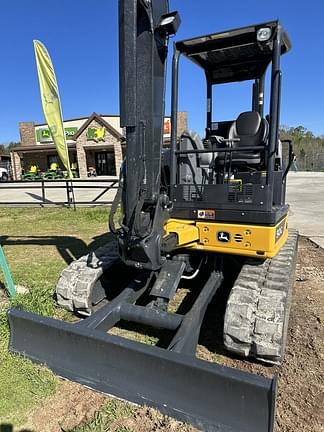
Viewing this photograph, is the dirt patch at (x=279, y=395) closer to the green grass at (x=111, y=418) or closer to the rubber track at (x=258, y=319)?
the green grass at (x=111, y=418)

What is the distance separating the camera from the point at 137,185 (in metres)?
3.13

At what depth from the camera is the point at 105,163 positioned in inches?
1501

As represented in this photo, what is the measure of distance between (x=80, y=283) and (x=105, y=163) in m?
35.2

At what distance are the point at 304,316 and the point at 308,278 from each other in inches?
56.2

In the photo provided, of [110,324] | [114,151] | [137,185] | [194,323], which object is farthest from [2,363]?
[114,151]

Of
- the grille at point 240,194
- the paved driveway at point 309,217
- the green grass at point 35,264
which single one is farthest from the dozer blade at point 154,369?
the paved driveway at point 309,217

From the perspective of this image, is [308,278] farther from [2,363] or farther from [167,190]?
[2,363]

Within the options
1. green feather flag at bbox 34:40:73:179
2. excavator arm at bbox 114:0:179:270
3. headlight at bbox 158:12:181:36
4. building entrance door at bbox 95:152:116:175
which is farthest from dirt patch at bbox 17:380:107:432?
building entrance door at bbox 95:152:116:175

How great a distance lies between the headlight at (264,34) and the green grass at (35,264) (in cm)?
Result: 341

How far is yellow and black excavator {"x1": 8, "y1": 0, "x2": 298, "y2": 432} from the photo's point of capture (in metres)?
2.51

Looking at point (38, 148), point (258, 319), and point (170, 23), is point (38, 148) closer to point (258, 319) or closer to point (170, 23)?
point (170, 23)

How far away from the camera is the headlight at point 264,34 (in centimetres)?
326

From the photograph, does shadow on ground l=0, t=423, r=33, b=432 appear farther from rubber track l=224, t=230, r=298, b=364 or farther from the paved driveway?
the paved driveway

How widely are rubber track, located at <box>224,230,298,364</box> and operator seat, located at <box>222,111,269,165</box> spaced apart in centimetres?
134
